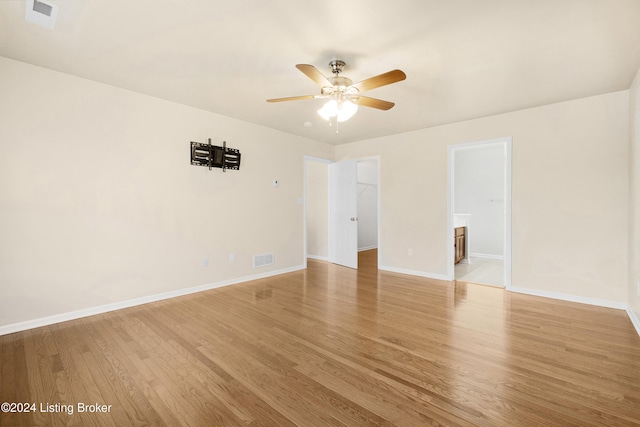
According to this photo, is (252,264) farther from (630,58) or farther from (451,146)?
(630,58)

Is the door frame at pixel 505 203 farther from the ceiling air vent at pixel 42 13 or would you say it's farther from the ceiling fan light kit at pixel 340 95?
the ceiling air vent at pixel 42 13

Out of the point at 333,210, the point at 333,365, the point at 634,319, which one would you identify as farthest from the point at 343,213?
the point at 634,319

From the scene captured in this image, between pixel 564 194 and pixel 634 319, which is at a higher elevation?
pixel 564 194

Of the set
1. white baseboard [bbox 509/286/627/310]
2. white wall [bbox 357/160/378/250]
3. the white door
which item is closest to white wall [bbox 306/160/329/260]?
the white door

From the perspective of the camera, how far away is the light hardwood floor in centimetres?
166

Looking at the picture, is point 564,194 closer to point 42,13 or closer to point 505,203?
point 505,203

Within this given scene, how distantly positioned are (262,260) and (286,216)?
0.93m

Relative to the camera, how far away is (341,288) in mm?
4254

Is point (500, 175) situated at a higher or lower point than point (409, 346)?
higher

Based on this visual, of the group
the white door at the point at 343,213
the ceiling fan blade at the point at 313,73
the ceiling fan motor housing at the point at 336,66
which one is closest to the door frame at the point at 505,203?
the white door at the point at 343,213

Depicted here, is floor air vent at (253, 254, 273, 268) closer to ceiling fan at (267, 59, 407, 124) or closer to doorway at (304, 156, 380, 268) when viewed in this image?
doorway at (304, 156, 380, 268)

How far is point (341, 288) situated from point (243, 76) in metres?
3.09

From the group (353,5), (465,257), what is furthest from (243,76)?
(465,257)

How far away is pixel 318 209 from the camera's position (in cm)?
671
